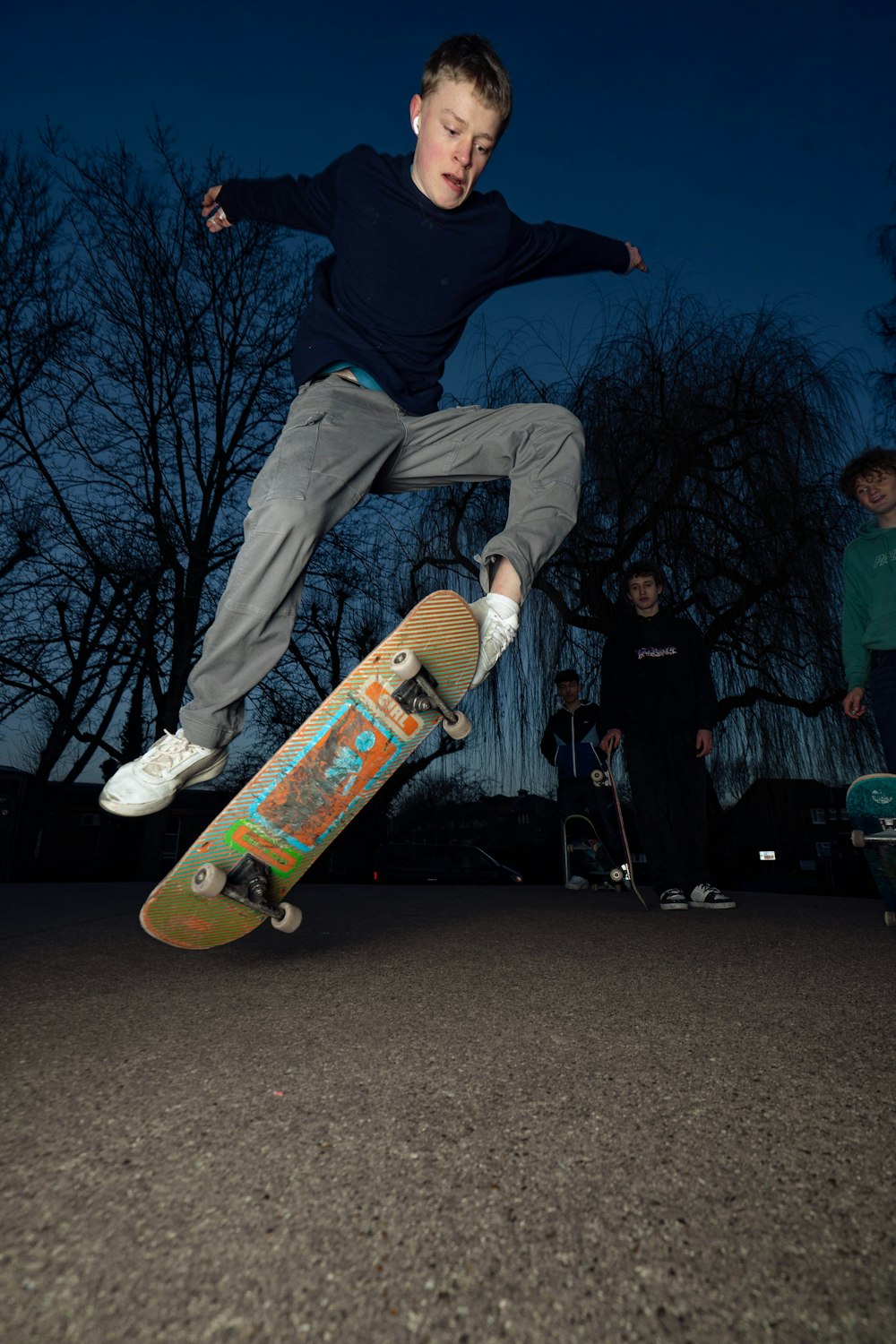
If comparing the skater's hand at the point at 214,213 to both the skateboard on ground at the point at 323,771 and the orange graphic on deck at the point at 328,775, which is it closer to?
the skateboard on ground at the point at 323,771

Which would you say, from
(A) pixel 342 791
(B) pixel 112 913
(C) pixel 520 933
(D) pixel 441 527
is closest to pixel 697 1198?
(A) pixel 342 791

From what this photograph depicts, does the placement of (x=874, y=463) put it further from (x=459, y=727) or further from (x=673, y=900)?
(x=459, y=727)

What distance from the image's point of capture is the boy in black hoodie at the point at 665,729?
3768 mm

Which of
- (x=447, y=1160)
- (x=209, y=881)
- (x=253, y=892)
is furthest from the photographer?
(x=253, y=892)

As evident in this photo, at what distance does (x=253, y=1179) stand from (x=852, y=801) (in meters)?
2.72

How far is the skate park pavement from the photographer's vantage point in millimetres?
532

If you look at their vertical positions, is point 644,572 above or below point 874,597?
above

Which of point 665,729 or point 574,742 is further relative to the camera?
point 574,742

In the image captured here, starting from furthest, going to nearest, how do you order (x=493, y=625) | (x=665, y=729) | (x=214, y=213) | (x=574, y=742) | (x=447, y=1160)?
(x=574, y=742)
(x=665, y=729)
(x=214, y=213)
(x=493, y=625)
(x=447, y=1160)

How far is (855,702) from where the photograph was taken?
302cm

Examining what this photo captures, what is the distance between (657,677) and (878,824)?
1.39m

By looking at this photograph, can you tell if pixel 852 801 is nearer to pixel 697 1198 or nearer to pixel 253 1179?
A: pixel 697 1198

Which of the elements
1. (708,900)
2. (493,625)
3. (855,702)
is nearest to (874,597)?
(855,702)

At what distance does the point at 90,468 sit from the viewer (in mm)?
8195
